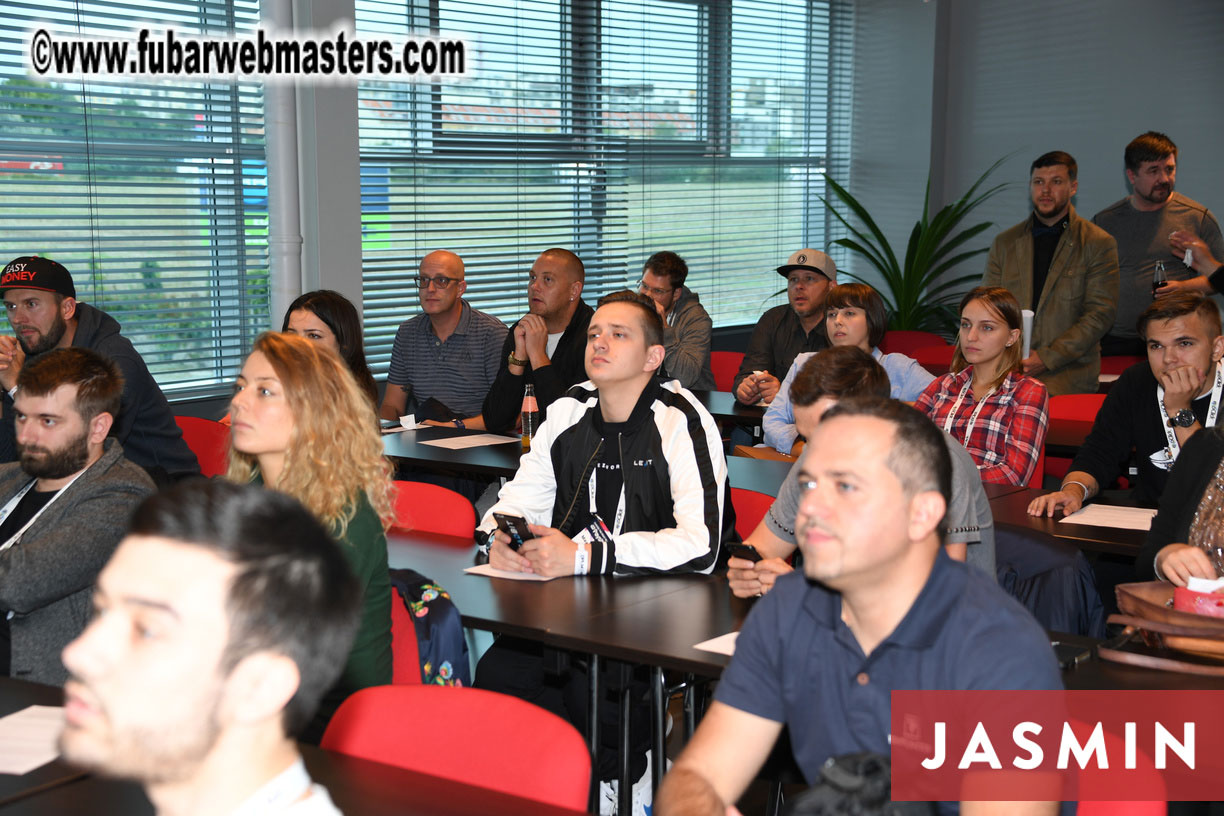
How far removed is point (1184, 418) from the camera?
385cm

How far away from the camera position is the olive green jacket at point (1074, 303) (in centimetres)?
616

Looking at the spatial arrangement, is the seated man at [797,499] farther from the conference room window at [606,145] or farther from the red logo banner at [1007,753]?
the conference room window at [606,145]

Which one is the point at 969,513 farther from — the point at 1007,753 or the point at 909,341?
the point at 909,341

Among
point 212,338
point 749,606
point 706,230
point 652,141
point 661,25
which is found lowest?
point 749,606

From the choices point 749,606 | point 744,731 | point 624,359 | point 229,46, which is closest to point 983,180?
point 229,46

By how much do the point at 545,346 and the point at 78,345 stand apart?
1866 mm

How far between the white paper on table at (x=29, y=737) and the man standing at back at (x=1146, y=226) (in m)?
6.17

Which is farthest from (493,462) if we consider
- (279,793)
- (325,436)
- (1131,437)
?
(279,793)

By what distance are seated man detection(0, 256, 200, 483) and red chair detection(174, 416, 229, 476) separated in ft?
1.02

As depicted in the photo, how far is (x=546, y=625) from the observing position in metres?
2.63

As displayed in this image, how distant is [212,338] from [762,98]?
4.60 m

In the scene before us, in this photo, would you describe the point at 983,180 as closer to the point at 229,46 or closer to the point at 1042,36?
the point at 1042,36

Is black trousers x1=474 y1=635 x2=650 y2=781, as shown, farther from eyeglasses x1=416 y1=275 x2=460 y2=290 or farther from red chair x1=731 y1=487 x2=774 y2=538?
eyeglasses x1=416 y1=275 x2=460 y2=290

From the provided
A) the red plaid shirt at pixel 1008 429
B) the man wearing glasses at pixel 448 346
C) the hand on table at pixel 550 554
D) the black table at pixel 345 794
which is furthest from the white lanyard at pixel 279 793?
the man wearing glasses at pixel 448 346
